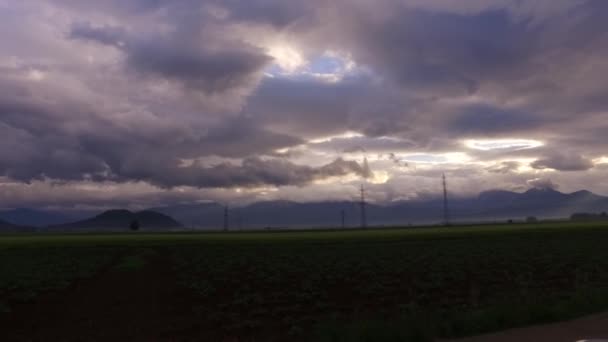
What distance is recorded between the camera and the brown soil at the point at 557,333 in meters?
13.8

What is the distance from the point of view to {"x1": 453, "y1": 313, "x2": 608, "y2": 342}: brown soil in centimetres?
1379

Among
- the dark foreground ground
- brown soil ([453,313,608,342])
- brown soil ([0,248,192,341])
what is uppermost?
brown soil ([453,313,608,342])

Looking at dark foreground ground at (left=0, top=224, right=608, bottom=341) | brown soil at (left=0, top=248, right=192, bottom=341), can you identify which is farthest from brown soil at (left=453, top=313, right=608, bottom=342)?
brown soil at (left=0, top=248, right=192, bottom=341)

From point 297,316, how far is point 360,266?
895 inches

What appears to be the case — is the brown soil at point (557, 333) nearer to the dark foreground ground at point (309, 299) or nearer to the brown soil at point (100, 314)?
the dark foreground ground at point (309, 299)

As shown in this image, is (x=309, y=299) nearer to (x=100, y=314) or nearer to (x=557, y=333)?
(x=100, y=314)

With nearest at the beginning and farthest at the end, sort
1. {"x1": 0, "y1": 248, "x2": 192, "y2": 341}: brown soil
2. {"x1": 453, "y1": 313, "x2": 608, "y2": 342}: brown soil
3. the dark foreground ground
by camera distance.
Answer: {"x1": 453, "y1": 313, "x2": 608, "y2": 342}: brown soil
the dark foreground ground
{"x1": 0, "y1": 248, "x2": 192, "y2": 341}: brown soil

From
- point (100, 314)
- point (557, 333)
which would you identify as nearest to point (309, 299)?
point (100, 314)

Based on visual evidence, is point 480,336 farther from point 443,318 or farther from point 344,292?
point 344,292

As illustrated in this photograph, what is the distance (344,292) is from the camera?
93.7ft

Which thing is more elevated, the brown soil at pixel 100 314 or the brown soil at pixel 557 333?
the brown soil at pixel 557 333

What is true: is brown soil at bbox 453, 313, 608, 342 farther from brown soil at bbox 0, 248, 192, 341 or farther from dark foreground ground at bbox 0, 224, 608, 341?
brown soil at bbox 0, 248, 192, 341

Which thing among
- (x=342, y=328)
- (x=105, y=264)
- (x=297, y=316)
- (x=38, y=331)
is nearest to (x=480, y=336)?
(x=342, y=328)

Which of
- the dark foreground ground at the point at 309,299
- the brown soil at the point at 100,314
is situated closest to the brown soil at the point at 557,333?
the dark foreground ground at the point at 309,299
